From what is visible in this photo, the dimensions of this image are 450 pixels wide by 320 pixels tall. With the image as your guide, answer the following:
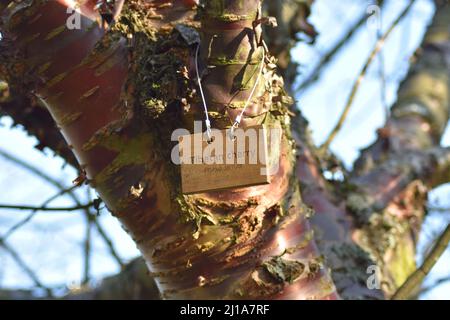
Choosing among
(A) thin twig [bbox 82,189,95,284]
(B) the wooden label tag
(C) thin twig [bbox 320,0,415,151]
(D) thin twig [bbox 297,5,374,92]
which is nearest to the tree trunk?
(B) the wooden label tag

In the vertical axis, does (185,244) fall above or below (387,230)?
below

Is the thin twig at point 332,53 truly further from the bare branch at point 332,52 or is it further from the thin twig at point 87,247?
the thin twig at point 87,247

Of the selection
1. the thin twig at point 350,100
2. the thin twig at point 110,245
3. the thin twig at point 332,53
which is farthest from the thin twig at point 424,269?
the thin twig at point 332,53

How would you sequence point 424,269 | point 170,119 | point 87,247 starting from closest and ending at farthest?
1. point 170,119
2. point 424,269
3. point 87,247

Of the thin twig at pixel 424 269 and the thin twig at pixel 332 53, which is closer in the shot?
the thin twig at pixel 424 269

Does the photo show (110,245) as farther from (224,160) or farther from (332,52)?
(224,160)

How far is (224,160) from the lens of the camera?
1.10m

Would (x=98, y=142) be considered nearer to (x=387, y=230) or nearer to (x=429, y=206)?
(x=387, y=230)

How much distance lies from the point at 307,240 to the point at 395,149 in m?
1.15

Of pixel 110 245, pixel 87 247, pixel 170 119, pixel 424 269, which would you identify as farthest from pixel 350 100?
pixel 87 247

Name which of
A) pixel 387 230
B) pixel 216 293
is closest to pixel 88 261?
pixel 387 230

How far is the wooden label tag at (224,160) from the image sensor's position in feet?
3.58

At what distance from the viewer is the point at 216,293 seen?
1284 mm

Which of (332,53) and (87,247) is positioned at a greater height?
(332,53)
